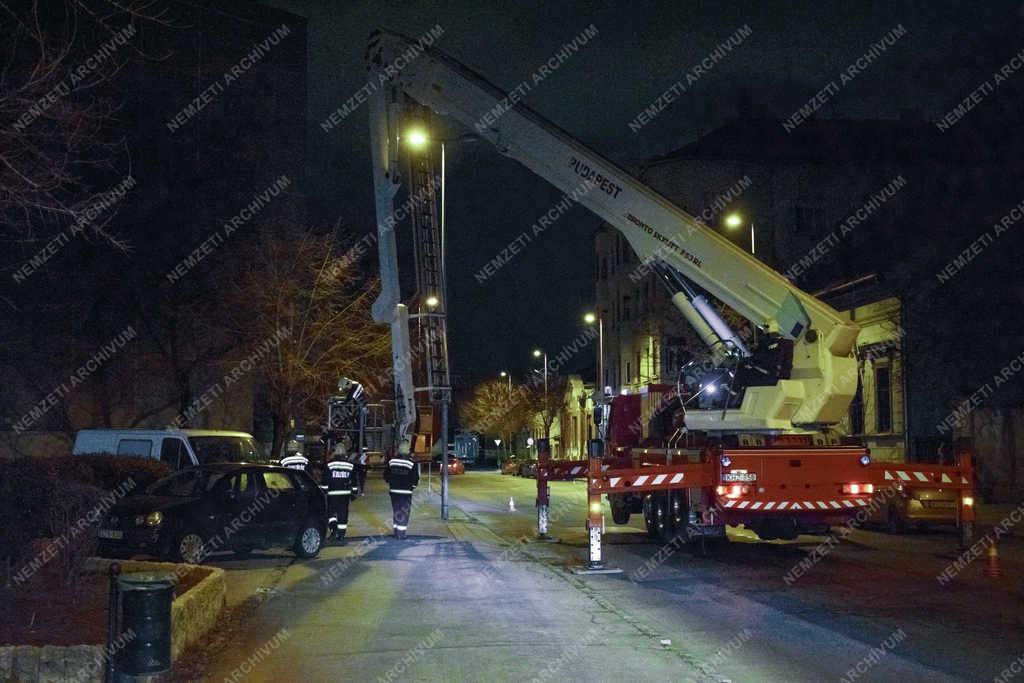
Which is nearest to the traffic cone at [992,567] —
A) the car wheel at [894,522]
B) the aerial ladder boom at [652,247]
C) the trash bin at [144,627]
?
the aerial ladder boom at [652,247]

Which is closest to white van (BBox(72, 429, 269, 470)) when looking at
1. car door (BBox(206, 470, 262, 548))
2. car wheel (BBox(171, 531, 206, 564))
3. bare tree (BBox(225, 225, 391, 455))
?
car door (BBox(206, 470, 262, 548))

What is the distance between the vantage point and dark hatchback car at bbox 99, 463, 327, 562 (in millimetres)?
14016

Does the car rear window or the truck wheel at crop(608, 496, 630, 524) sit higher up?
the car rear window

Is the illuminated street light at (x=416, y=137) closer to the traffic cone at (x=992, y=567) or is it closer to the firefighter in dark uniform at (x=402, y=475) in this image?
the firefighter in dark uniform at (x=402, y=475)

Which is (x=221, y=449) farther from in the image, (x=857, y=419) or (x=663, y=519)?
(x=857, y=419)

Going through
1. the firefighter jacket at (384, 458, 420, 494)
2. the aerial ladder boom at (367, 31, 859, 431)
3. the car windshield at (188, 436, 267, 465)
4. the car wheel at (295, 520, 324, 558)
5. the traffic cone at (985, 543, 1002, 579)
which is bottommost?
the traffic cone at (985, 543, 1002, 579)

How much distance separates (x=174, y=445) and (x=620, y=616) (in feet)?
43.7

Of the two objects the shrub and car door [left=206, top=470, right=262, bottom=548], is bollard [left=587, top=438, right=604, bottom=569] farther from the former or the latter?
the shrub

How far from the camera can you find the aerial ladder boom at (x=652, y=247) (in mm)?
15031

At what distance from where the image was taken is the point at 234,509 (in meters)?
15.1

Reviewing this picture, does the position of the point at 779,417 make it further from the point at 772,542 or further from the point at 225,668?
the point at 225,668

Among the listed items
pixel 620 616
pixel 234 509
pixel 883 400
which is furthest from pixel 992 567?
pixel 883 400

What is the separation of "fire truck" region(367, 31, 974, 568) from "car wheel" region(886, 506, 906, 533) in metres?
3.82

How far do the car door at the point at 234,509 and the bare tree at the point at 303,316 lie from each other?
1530 centimetres
